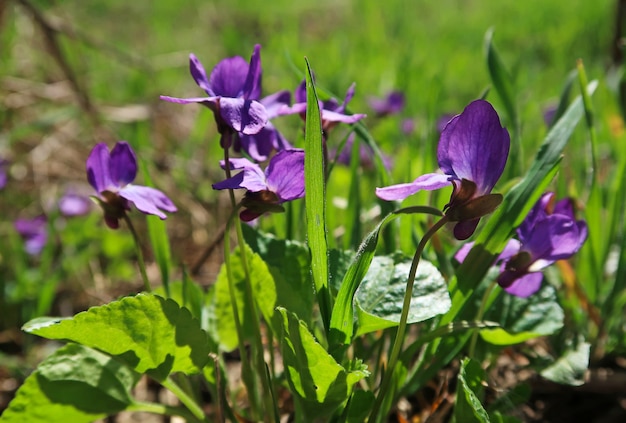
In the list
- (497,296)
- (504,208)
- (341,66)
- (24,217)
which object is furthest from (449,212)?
(341,66)

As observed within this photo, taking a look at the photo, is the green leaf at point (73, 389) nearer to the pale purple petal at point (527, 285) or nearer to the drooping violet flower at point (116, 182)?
the drooping violet flower at point (116, 182)

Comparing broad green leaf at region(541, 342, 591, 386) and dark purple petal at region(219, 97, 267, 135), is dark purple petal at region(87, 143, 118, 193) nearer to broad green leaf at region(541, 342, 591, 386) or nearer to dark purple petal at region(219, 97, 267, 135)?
dark purple petal at region(219, 97, 267, 135)

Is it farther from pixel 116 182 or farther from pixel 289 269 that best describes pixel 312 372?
pixel 116 182

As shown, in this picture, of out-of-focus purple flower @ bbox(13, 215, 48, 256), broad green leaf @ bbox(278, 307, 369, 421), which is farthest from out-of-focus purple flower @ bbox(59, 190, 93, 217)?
broad green leaf @ bbox(278, 307, 369, 421)

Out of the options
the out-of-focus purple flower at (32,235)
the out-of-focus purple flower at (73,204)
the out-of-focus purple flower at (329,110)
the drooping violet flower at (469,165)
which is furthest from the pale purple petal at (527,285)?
the out-of-focus purple flower at (73,204)

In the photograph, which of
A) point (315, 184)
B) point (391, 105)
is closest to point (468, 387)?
point (315, 184)
